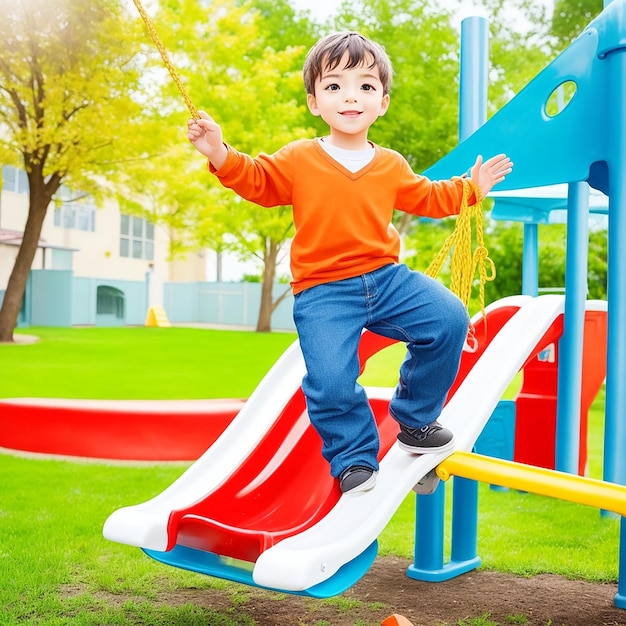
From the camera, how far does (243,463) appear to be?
324 cm

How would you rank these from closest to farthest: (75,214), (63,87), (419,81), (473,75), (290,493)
Answer: (290,493) → (473,75) → (63,87) → (419,81) → (75,214)

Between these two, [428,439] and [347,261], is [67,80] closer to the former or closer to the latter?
[347,261]

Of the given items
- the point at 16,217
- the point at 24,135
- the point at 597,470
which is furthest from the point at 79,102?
the point at 597,470

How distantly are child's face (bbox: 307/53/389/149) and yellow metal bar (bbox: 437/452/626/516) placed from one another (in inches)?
43.1

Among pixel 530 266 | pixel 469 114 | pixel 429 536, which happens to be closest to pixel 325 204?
pixel 469 114

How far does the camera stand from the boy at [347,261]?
2.61 m

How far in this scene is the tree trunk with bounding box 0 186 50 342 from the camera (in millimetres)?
14602

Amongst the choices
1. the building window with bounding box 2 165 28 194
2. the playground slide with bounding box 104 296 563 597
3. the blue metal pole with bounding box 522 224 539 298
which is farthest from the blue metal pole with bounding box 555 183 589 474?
the building window with bounding box 2 165 28 194

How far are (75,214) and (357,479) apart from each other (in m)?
23.7

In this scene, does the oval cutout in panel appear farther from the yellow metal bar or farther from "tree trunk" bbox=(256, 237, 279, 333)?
"tree trunk" bbox=(256, 237, 279, 333)

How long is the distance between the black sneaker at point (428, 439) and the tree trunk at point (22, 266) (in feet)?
42.3

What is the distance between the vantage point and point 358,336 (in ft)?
8.71

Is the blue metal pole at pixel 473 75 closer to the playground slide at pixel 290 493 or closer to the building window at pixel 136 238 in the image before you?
the playground slide at pixel 290 493

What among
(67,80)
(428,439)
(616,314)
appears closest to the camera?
(428,439)
